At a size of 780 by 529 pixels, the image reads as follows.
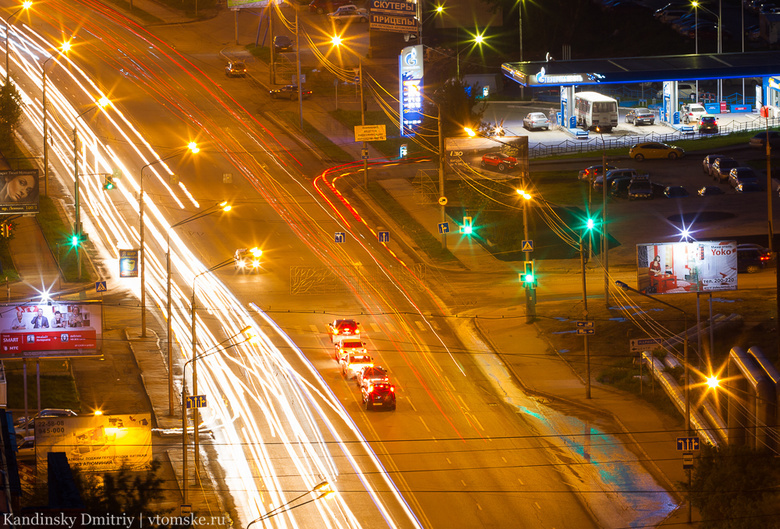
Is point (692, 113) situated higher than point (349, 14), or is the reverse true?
point (349, 14)

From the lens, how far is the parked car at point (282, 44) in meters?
109

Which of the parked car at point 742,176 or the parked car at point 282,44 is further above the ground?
the parked car at point 282,44

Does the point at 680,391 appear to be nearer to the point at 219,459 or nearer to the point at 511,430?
the point at 511,430

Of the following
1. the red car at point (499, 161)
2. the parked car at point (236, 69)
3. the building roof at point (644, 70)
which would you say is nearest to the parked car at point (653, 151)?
the building roof at point (644, 70)

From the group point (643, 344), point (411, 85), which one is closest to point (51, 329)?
point (643, 344)

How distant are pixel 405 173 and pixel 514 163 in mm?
11433

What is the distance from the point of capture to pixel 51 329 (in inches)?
2093

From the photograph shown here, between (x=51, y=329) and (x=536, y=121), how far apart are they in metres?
52.9

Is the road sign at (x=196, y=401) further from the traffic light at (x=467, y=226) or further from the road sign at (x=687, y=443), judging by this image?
the traffic light at (x=467, y=226)

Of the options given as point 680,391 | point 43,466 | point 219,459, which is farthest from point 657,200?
point 43,466

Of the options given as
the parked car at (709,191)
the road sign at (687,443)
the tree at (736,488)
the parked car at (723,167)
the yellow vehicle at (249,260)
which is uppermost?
the parked car at (723,167)

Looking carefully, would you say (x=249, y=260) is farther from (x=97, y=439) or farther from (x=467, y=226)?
(x=97, y=439)

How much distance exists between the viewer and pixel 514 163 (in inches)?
2960

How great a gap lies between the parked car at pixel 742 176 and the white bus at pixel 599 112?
55.3 ft
